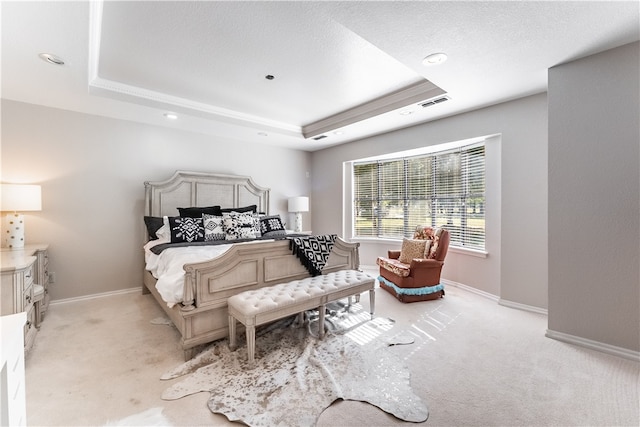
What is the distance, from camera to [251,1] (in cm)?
184

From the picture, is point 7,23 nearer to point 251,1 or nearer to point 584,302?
point 251,1

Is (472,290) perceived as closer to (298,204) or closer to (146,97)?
(298,204)

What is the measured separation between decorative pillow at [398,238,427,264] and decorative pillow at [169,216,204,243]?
2.78m

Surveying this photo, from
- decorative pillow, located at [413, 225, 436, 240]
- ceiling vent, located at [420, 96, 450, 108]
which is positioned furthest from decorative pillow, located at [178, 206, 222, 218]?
ceiling vent, located at [420, 96, 450, 108]

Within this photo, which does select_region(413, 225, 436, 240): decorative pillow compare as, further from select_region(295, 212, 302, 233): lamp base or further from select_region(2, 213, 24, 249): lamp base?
select_region(2, 213, 24, 249): lamp base

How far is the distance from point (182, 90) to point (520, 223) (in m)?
4.31

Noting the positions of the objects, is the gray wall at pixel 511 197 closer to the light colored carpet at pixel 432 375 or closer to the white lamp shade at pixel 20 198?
the light colored carpet at pixel 432 375

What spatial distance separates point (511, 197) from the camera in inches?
128

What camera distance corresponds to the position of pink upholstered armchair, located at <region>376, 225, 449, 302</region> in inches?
133

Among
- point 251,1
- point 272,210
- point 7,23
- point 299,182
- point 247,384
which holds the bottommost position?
point 247,384

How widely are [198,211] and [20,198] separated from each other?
1.76 metres

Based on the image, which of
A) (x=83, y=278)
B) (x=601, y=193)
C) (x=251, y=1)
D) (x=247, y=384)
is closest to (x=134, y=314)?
(x=83, y=278)

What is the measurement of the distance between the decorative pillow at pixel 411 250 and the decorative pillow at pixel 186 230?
2.78 meters

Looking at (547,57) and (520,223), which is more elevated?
(547,57)
